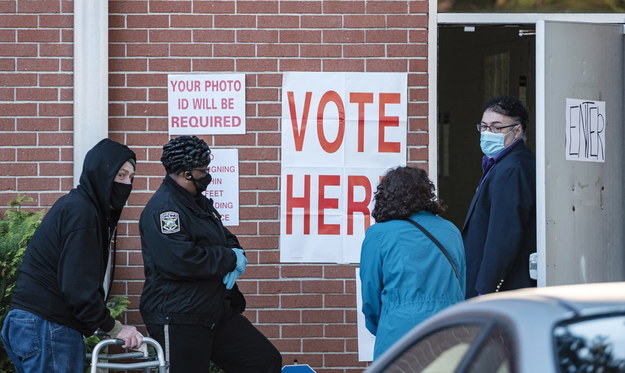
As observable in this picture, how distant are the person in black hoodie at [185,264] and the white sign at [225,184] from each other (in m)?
1.13

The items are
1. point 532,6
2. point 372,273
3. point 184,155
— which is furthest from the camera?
point 532,6

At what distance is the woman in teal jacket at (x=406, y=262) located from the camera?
4.76 m

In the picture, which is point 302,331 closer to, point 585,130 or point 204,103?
point 204,103

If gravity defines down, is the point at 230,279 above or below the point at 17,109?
below

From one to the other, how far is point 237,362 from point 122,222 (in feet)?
5.00

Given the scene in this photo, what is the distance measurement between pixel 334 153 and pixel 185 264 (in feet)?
6.31

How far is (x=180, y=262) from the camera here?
5.34m

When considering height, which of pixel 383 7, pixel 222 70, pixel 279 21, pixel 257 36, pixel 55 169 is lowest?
pixel 55 169

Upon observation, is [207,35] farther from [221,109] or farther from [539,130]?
[539,130]

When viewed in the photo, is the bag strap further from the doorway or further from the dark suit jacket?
the doorway

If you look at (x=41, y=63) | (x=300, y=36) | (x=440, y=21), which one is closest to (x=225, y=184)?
(x=300, y=36)

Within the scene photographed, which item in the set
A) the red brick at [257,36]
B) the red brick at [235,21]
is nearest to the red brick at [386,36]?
the red brick at [257,36]

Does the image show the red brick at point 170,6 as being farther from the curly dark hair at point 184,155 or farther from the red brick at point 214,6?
the curly dark hair at point 184,155

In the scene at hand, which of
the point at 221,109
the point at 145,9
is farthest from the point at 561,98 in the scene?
the point at 145,9
